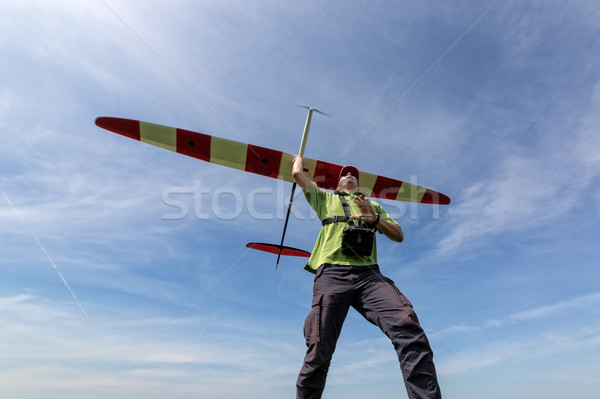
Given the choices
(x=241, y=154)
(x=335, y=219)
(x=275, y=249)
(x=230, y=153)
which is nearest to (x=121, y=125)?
(x=230, y=153)

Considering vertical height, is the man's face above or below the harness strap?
above

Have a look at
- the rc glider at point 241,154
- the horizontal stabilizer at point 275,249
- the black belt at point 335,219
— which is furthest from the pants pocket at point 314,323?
the horizontal stabilizer at point 275,249

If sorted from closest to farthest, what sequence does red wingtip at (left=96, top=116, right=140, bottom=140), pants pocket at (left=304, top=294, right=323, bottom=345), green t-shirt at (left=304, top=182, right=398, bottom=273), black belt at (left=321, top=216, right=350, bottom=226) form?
pants pocket at (left=304, top=294, right=323, bottom=345), green t-shirt at (left=304, top=182, right=398, bottom=273), black belt at (left=321, top=216, right=350, bottom=226), red wingtip at (left=96, top=116, right=140, bottom=140)

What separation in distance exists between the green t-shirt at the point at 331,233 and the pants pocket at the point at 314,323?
0.37m

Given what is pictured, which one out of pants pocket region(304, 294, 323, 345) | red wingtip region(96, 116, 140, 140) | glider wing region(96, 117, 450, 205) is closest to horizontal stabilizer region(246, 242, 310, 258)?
glider wing region(96, 117, 450, 205)

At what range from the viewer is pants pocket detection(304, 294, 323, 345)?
2724 mm

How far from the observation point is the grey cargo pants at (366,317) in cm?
242

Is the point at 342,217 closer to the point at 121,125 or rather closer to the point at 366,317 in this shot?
the point at 366,317

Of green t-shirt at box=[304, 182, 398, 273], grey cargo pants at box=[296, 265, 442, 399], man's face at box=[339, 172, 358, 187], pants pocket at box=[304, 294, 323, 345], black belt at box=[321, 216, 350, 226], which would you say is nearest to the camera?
grey cargo pants at box=[296, 265, 442, 399]

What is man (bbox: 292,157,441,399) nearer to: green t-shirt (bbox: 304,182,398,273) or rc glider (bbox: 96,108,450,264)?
green t-shirt (bbox: 304,182,398,273)

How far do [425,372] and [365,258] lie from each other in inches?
A: 39.1

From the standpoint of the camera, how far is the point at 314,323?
9.15 feet

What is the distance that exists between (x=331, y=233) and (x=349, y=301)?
65 cm

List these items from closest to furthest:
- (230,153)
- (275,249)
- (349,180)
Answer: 1. (349,180)
2. (230,153)
3. (275,249)
